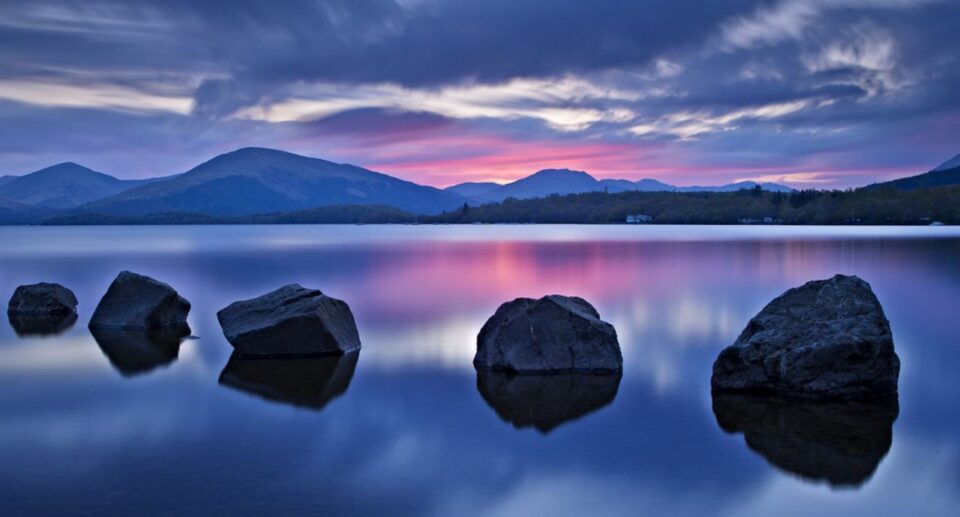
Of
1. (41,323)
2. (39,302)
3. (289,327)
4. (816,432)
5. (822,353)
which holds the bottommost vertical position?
(816,432)

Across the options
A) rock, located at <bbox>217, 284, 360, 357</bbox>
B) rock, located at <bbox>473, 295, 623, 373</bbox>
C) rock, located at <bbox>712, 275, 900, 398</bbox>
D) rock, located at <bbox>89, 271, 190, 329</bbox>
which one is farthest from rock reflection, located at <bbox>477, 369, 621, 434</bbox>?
rock, located at <bbox>89, 271, 190, 329</bbox>

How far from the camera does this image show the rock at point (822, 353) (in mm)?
13781

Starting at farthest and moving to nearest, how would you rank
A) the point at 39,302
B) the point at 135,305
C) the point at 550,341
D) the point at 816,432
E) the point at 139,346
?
the point at 39,302 → the point at 135,305 → the point at 139,346 → the point at 550,341 → the point at 816,432

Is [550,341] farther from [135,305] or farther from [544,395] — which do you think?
[135,305]

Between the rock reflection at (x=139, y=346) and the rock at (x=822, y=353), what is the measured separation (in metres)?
12.1

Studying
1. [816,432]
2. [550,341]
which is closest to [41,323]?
[550,341]

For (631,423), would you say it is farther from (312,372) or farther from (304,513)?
(312,372)

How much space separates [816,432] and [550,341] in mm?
5764

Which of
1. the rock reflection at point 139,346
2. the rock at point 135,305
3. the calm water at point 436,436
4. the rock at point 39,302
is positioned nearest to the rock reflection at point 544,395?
the calm water at point 436,436

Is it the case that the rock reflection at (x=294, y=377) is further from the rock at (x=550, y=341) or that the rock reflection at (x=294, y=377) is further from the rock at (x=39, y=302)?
the rock at (x=39, y=302)

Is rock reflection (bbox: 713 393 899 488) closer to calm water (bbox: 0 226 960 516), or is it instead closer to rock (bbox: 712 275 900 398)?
calm water (bbox: 0 226 960 516)

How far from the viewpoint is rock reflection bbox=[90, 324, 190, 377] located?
1725 cm

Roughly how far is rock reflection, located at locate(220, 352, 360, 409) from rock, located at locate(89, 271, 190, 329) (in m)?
5.23

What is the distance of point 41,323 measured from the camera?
23594mm
